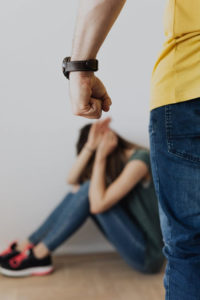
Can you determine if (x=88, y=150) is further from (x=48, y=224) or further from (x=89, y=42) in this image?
(x=89, y=42)

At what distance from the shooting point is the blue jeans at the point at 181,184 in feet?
2.20

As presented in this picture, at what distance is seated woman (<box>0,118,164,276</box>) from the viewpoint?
5.68ft

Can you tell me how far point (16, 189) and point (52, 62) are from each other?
0.66m

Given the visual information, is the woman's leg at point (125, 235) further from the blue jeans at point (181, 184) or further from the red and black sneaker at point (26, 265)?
the blue jeans at point (181, 184)

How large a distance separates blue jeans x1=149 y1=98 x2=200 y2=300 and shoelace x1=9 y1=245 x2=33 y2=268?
121cm

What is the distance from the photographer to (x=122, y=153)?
1883 millimetres

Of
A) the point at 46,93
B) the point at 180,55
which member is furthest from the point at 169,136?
the point at 46,93

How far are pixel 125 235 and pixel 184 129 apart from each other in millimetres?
1135

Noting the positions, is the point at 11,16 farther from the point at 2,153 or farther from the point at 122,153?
the point at 122,153

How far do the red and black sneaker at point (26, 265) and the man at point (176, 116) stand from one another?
120 cm

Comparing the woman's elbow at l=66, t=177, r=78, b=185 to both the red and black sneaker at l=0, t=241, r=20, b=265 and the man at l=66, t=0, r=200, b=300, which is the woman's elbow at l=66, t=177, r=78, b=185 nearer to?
the red and black sneaker at l=0, t=241, r=20, b=265

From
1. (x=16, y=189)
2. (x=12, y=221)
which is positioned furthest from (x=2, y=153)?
(x=12, y=221)

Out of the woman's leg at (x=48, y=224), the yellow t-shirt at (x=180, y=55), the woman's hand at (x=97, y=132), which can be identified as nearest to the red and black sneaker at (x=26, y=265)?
the woman's leg at (x=48, y=224)

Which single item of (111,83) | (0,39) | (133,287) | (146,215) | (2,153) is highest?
(0,39)
